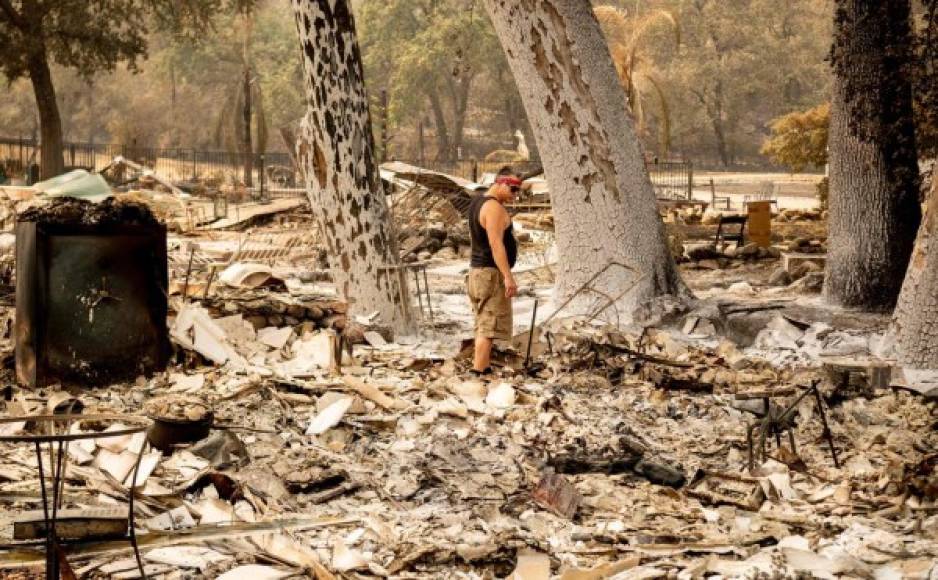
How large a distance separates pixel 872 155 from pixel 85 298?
8.91 meters

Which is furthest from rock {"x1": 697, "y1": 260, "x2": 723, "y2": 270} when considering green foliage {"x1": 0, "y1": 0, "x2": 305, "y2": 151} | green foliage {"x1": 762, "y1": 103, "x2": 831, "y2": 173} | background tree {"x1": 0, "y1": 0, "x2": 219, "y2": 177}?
green foliage {"x1": 0, "y1": 0, "x2": 305, "y2": 151}

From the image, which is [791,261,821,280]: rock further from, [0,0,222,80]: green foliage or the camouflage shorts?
[0,0,222,80]: green foliage

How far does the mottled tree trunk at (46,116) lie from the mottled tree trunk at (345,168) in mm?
22945

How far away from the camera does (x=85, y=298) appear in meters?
8.58

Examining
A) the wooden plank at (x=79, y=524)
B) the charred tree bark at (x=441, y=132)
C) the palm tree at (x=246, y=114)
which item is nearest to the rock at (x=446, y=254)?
the palm tree at (x=246, y=114)

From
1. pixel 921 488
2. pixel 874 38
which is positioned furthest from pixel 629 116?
pixel 921 488

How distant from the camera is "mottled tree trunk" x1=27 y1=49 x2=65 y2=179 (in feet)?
106

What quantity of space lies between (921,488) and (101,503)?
15.0 ft

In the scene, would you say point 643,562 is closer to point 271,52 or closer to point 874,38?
point 874,38

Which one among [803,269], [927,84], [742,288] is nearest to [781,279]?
[803,269]

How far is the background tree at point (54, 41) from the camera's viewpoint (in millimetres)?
31516

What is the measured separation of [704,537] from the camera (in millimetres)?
5973

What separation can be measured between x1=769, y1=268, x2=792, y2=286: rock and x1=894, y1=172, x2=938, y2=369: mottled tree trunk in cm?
574

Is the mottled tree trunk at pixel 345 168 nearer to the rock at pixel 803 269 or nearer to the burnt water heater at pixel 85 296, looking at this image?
the burnt water heater at pixel 85 296
